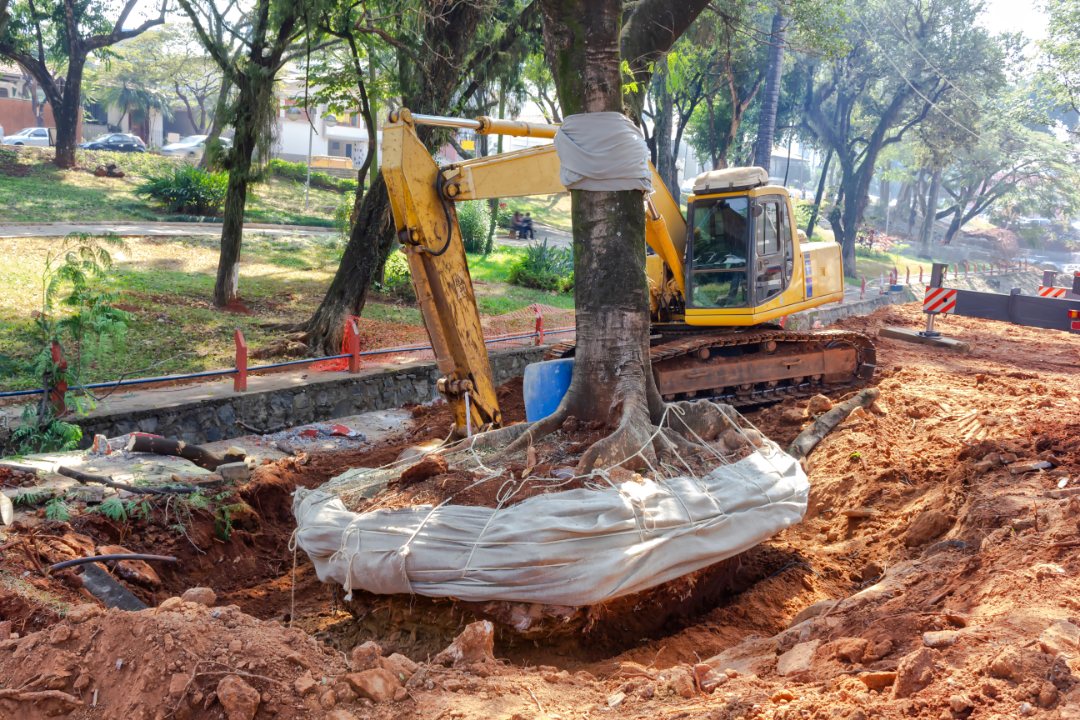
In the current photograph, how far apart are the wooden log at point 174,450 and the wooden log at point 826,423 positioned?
5.55m

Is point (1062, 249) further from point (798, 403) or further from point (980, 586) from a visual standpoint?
point (980, 586)

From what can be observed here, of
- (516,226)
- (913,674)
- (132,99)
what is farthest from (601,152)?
(132,99)

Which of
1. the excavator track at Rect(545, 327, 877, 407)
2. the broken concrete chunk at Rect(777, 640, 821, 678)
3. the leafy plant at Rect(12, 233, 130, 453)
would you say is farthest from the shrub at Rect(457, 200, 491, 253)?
the broken concrete chunk at Rect(777, 640, 821, 678)

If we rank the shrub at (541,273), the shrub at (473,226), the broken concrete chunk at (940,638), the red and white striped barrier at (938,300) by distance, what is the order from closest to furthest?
1. the broken concrete chunk at (940,638)
2. the red and white striped barrier at (938,300)
3. the shrub at (541,273)
4. the shrub at (473,226)

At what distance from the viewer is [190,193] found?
68.7ft

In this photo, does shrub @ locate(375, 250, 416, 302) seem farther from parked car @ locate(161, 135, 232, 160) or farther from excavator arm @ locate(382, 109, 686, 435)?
parked car @ locate(161, 135, 232, 160)

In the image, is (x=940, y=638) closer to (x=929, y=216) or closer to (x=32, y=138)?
(x=32, y=138)

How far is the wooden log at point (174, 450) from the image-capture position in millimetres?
6781

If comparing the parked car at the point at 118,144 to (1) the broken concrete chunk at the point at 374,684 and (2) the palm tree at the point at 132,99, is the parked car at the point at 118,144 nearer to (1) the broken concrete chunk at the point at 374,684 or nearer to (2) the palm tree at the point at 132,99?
(2) the palm tree at the point at 132,99

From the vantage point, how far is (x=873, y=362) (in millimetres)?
10445

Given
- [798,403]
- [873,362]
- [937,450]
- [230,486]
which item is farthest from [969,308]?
[230,486]

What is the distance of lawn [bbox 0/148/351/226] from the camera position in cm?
1859

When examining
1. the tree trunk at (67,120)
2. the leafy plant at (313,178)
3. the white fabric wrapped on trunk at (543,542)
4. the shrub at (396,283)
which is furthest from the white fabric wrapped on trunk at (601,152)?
the leafy plant at (313,178)

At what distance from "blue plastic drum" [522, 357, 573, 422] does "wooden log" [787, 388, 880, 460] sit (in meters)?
2.51
